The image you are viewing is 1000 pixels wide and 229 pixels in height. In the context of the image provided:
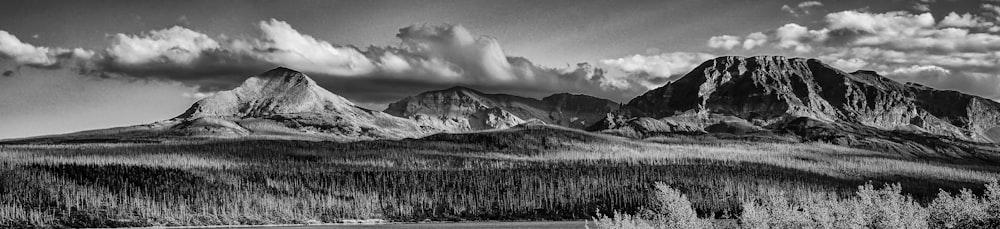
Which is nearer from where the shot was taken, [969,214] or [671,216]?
[671,216]

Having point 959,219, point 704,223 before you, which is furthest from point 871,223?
point 704,223

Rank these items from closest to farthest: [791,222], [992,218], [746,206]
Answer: [791,222] → [746,206] → [992,218]

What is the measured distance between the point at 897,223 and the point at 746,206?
42.9 feet

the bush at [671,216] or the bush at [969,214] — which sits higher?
the bush at [671,216]

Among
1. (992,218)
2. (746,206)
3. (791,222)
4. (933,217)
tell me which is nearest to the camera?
(791,222)

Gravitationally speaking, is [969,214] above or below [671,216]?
below

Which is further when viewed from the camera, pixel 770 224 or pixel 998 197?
pixel 998 197

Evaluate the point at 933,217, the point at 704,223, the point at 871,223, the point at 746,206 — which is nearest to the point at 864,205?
the point at 871,223

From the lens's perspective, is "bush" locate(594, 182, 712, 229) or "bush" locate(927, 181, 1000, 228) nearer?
"bush" locate(594, 182, 712, 229)

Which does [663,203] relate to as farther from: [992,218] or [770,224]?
[992,218]

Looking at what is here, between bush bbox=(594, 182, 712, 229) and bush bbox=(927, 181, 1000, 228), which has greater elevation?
bush bbox=(594, 182, 712, 229)

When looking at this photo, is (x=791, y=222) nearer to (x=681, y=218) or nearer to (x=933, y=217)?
(x=681, y=218)

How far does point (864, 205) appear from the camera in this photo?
86.3 metres

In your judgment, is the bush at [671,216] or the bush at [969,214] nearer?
the bush at [671,216]
